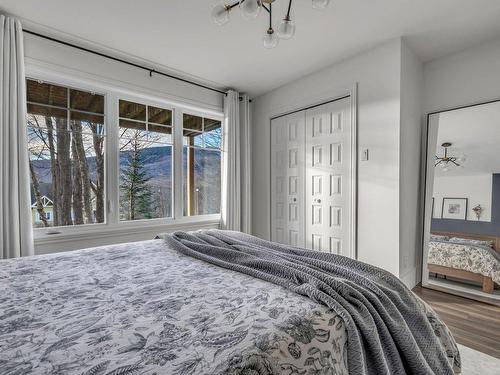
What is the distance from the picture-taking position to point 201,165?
12.3 ft

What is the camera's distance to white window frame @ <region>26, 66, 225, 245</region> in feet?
8.43

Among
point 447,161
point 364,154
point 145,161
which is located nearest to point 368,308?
point 364,154

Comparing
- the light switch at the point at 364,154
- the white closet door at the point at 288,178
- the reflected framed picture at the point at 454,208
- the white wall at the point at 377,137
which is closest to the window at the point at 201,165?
the white closet door at the point at 288,178

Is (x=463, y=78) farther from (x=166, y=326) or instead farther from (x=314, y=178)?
(x=166, y=326)

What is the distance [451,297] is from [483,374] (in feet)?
4.00

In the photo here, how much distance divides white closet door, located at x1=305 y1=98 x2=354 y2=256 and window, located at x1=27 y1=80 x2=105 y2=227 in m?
2.43

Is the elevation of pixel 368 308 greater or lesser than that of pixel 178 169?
lesser

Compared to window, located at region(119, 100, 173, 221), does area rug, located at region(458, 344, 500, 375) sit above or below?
below

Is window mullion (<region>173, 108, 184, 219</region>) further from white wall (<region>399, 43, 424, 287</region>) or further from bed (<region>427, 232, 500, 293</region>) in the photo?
bed (<region>427, 232, 500, 293</region>)

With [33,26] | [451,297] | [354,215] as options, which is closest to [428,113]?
[354,215]

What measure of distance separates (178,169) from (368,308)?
9.48 ft

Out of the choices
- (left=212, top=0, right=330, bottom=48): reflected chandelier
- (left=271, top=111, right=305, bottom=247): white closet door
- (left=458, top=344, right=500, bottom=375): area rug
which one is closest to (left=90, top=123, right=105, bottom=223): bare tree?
(left=212, top=0, right=330, bottom=48): reflected chandelier

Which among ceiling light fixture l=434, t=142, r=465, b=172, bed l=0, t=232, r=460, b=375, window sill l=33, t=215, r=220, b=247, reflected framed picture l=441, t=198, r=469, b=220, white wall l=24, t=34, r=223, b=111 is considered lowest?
window sill l=33, t=215, r=220, b=247

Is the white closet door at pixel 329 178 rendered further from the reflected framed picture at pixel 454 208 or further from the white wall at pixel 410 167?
the reflected framed picture at pixel 454 208
